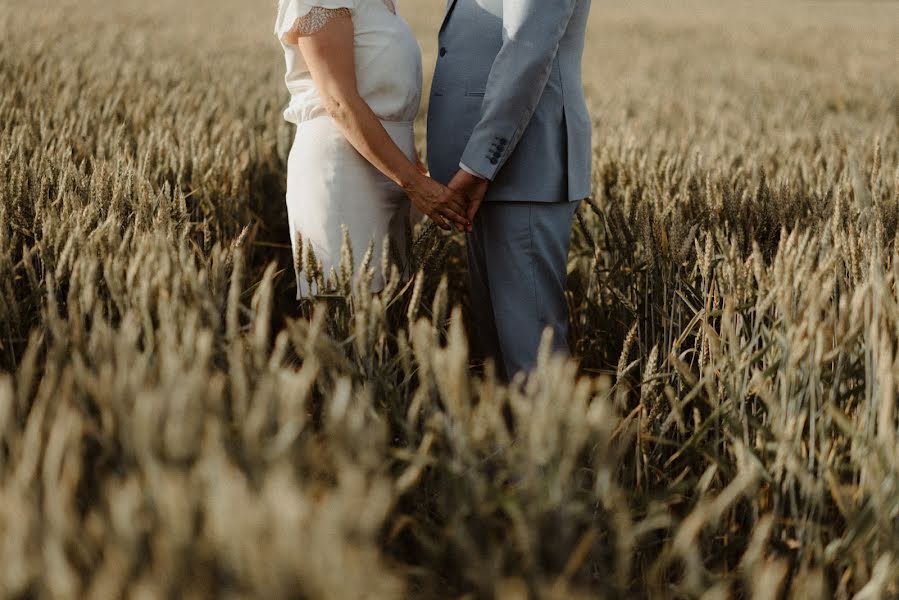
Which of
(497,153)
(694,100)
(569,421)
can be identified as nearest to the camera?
(569,421)

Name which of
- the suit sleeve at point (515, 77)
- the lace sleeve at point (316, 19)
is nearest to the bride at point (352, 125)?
the lace sleeve at point (316, 19)

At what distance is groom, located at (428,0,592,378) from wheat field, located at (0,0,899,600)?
223 millimetres

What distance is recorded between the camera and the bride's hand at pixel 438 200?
1.89m

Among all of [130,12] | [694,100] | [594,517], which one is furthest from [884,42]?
[594,517]

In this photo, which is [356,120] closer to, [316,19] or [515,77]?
[316,19]

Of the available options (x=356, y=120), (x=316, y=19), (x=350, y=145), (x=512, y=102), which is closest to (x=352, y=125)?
(x=356, y=120)

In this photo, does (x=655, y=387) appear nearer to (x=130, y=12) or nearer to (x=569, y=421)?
(x=569, y=421)

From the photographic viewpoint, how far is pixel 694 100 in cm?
621

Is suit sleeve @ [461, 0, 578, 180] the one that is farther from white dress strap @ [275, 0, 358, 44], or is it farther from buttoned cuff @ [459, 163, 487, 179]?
white dress strap @ [275, 0, 358, 44]

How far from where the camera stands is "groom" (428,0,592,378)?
178 cm

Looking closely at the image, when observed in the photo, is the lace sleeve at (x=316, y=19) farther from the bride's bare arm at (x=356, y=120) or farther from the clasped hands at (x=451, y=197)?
the clasped hands at (x=451, y=197)

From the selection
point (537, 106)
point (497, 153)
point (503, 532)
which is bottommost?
point (503, 532)

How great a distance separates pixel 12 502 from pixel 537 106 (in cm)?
149

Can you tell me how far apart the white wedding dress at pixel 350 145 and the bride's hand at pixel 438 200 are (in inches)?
5.5
